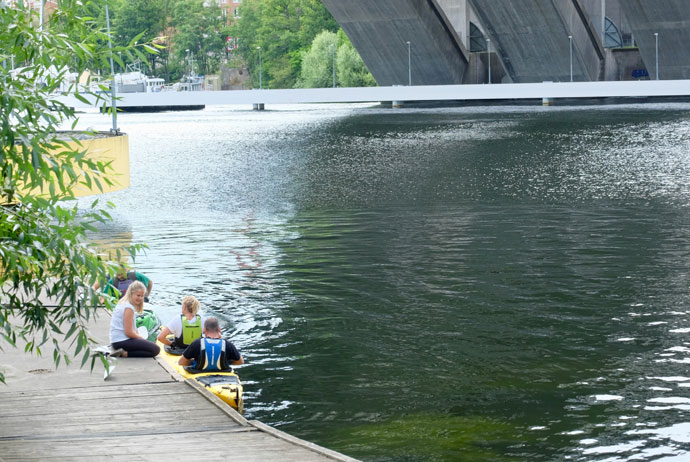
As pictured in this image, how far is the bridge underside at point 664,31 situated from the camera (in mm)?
65000

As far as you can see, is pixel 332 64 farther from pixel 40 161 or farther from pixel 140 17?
pixel 40 161

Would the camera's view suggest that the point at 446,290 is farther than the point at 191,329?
Yes

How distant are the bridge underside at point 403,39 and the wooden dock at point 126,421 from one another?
197 feet


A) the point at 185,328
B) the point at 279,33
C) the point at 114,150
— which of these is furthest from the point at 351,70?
the point at 185,328

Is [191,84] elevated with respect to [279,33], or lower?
lower

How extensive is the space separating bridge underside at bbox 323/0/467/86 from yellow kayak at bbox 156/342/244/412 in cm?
5983

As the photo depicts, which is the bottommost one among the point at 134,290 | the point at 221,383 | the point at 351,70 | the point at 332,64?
the point at 221,383

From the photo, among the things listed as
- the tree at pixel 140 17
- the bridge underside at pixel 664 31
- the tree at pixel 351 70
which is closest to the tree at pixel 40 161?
the bridge underside at pixel 664 31

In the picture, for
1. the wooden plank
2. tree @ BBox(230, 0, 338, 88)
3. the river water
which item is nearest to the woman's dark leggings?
the river water

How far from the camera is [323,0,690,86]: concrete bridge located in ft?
225

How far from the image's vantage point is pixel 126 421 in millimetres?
8977

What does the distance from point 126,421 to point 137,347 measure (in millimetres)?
2319

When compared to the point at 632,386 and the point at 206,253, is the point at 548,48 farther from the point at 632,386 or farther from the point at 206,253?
the point at 632,386

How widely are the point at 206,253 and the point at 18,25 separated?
16.2 metres
